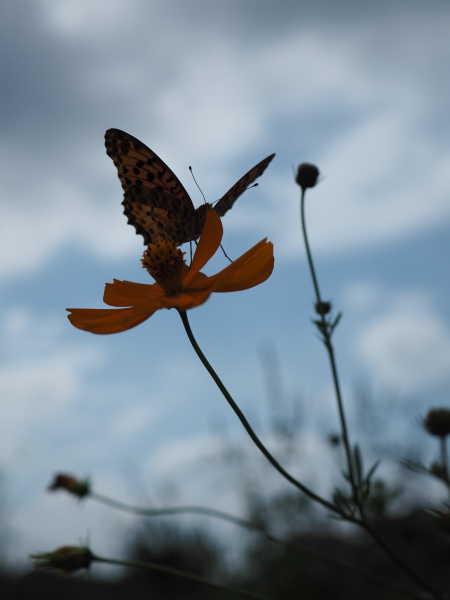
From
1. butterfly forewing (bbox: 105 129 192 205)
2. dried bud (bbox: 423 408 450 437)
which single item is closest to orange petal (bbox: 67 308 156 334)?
butterfly forewing (bbox: 105 129 192 205)

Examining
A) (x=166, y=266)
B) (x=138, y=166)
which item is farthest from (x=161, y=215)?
(x=166, y=266)

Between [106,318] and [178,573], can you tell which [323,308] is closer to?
[106,318]

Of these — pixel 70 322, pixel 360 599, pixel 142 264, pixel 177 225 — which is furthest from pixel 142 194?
pixel 360 599

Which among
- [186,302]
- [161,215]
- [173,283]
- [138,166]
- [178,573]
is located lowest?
[178,573]

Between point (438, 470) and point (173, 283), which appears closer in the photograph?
point (173, 283)

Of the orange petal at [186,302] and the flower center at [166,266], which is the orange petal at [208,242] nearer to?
the flower center at [166,266]

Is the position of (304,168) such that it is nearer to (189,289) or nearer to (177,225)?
(177,225)

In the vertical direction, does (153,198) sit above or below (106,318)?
above
